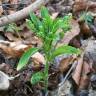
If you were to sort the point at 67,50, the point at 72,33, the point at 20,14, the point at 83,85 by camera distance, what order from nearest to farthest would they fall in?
the point at 67,50, the point at 83,85, the point at 72,33, the point at 20,14

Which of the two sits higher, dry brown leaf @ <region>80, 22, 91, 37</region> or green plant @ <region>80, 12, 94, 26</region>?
green plant @ <region>80, 12, 94, 26</region>

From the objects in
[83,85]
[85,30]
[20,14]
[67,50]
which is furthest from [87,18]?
[67,50]

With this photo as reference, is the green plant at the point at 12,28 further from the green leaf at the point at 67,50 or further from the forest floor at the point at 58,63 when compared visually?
the green leaf at the point at 67,50

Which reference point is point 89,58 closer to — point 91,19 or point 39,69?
point 39,69

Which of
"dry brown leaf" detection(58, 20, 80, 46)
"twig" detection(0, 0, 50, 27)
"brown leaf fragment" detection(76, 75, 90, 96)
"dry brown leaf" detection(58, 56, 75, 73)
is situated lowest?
"brown leaf fragment" detection(76, 75, 90, 96)

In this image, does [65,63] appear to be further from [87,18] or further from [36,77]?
[87,18]

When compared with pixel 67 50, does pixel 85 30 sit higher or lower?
lower

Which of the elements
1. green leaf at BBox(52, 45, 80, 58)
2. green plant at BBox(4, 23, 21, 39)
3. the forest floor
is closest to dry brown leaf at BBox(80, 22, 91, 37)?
the forest floor

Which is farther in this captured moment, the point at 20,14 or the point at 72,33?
the point at 20,14

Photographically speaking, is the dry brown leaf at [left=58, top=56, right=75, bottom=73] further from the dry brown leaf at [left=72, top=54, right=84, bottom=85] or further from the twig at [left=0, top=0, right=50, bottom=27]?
the twig at [left=0, top=0, right=50, bottom=27]

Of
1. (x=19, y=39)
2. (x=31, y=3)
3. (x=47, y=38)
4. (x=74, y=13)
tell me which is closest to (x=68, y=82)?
(x=47, y=38)

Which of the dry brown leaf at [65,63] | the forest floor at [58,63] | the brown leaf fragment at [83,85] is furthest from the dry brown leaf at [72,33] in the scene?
the brown leaf fragment at [83,85]
